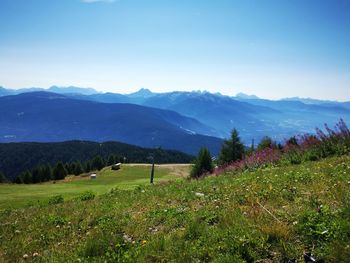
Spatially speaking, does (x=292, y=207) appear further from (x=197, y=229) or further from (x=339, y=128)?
(x=339, y=128)

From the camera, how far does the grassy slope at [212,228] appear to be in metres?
6.50

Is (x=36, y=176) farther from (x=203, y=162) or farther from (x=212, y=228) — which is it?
(x=212, y=228)

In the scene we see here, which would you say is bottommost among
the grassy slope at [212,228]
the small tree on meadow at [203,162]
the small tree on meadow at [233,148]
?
the small tree on meadow at [203,162]

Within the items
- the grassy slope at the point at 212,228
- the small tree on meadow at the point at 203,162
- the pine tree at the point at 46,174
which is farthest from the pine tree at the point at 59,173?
the grassy slope at the point at 212,228

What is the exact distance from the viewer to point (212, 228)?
7.76m

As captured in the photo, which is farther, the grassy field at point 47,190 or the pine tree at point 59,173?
the pine tree at point 59,173

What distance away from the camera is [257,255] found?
20.9ft

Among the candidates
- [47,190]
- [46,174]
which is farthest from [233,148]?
[46,174]

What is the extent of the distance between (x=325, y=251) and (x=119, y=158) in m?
161

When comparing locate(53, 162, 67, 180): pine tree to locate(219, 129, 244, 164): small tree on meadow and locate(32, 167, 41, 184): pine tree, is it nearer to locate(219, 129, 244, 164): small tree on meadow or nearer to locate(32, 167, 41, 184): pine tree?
locate(32, 167, 41, 184): pine tree

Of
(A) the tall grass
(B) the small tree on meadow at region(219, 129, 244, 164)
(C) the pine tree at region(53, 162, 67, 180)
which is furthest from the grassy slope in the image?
(C) the pine tree at region(53, 162, 67, 180)

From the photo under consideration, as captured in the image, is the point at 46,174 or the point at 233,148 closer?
the point at 233,148

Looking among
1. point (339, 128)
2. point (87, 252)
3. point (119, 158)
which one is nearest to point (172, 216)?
point (87, 252)

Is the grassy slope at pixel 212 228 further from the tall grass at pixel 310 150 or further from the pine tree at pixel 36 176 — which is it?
the pine tree at pixel 36 176
